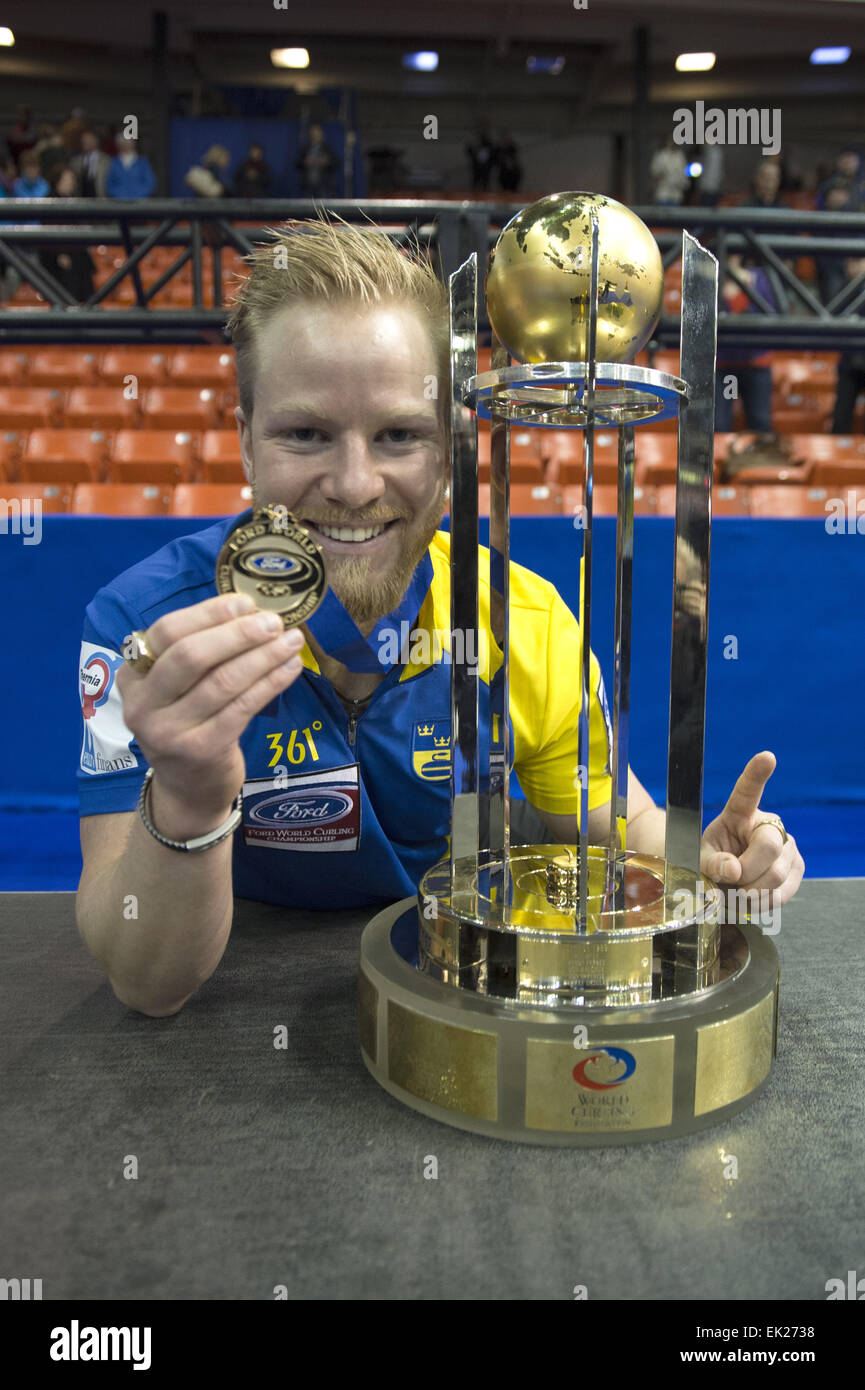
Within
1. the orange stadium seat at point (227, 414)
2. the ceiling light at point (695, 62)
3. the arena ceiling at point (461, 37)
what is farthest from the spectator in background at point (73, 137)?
the ceiling light at point (695, 62)

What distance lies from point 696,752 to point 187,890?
1.47 feet

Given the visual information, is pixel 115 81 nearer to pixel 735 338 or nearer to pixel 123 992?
pixel 735 338

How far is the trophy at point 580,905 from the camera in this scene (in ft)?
2.44

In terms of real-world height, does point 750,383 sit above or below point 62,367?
below

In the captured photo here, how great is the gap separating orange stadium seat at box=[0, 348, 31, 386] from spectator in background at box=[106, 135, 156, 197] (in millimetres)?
1460

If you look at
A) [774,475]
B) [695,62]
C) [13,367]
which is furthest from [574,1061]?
[695,62]

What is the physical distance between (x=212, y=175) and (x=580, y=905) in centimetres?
878

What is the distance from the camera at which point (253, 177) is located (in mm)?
8500

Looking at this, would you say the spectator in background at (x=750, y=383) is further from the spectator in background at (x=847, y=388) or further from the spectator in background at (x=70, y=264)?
the spectator in background at (x=70, y=264)

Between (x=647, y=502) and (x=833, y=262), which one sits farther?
(x=833, y=262)

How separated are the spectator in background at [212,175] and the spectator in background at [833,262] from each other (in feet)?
14.7

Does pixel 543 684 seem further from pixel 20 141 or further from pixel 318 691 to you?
pixel 20 141

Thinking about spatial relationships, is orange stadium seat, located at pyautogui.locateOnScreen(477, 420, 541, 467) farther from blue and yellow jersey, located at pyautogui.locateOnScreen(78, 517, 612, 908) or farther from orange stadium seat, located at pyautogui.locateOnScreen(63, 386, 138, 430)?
blue and yellow jersey, located at pyautogui.locateOnScreen(78, 517, 612, 908)

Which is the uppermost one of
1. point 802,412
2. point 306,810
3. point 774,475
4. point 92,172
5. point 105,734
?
point 92,172
